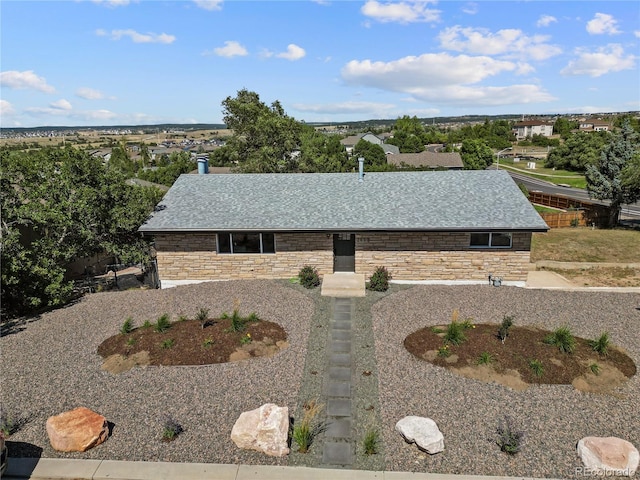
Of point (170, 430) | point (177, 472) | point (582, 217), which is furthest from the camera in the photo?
point (582, 217)

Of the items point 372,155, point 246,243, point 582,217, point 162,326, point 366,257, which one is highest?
point 372,155

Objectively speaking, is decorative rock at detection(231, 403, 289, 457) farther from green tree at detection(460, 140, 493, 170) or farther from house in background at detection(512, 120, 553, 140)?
house in background at detection(512, 120, 553, 140)

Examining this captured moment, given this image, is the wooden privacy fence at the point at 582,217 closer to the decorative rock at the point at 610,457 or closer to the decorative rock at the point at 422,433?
the decorative rock at the point at 610,457

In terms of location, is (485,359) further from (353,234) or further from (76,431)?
(76,431)

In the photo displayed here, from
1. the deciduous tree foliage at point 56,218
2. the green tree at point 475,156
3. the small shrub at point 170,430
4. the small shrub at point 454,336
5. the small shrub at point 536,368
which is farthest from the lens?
the green tree at point 475,156

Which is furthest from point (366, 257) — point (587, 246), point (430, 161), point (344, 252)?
point (430, 161)

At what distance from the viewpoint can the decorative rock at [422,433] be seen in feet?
24.7

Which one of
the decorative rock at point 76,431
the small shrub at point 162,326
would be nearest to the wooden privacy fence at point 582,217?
the small shrub at point 162,326

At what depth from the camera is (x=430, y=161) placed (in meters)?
68.8

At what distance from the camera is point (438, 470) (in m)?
7.24

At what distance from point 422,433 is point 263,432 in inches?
119

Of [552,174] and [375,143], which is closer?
[552,174]

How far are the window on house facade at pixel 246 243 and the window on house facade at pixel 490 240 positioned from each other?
827cm

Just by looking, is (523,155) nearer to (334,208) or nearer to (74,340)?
(334,208)
